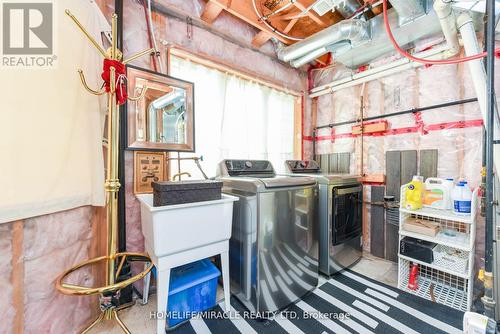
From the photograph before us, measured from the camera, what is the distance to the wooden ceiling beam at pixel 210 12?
6.33ft

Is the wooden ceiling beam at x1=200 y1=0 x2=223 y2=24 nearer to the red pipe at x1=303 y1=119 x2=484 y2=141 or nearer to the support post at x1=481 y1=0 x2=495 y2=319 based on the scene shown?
the support post at x1=481 y1=0 x2=495 y2=319

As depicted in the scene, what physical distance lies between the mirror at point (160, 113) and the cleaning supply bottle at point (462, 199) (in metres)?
2.34

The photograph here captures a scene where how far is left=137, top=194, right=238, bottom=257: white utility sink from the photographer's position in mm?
1221

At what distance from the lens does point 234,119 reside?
2.40 metres

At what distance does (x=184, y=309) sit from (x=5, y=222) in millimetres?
1157

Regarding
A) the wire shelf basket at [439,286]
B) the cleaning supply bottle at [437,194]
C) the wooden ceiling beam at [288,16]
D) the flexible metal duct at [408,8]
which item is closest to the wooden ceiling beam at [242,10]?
the wooden ceiling beam at [288,16]

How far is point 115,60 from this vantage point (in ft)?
3.76

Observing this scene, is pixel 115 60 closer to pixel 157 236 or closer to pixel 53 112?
pixel 53 112

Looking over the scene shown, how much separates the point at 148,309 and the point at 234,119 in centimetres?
195

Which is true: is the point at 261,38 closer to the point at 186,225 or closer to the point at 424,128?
the point at 424,128

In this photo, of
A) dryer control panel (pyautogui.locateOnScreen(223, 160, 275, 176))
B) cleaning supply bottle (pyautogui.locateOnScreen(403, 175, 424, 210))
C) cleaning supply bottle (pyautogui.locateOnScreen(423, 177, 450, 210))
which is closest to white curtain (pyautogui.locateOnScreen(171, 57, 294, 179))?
dryer control panel (pyautogui.locateOnScreen(223, 160, 275, 176))

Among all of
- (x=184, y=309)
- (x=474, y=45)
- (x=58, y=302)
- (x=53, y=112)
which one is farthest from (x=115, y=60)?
(x=474, y=45)

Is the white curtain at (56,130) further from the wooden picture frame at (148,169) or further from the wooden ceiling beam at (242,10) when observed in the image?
the wooden ceiling beam at (242,10)

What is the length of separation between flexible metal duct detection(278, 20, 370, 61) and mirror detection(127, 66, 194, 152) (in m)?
1.38
